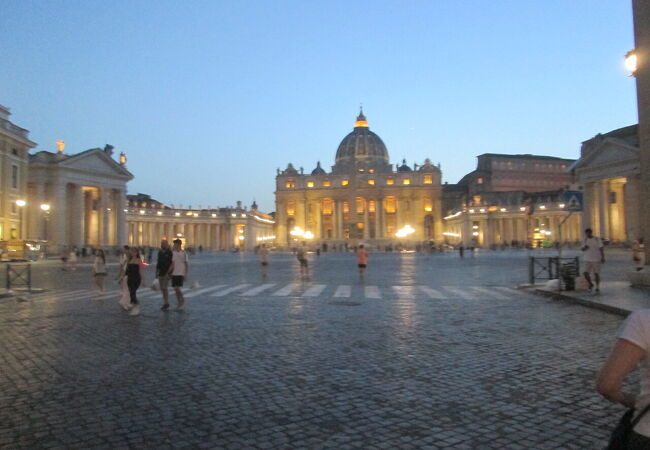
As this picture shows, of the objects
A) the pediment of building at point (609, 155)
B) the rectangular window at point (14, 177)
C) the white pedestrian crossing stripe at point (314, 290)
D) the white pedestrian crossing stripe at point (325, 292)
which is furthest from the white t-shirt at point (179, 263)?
the pediment of building at point (609, 155)

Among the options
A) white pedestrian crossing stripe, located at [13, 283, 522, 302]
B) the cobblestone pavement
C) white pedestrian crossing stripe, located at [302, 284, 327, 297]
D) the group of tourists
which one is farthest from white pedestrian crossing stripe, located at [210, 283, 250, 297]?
the cobblestone pavement

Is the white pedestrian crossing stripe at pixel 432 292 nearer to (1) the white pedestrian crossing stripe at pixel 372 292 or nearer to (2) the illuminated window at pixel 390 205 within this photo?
(1) the white pedestrian crossing stripe at pixel 372 292

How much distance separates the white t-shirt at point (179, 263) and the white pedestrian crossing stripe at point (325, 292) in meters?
3.18

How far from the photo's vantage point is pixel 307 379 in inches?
239

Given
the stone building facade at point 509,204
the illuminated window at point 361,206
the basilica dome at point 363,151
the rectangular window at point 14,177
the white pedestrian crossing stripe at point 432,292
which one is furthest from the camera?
the basilica dome at point 363,151

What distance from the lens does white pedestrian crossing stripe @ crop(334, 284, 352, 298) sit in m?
15.8

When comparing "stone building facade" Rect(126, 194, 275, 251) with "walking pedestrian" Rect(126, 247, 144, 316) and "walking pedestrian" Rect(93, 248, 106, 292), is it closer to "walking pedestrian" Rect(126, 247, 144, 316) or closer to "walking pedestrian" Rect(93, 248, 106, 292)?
"walking pedestrian" Rect(93, 248, 106, 292)

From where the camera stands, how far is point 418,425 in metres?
4.56

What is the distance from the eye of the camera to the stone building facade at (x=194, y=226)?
10114 cm

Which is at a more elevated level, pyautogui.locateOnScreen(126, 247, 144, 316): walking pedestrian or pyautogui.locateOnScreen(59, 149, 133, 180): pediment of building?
pyautogui.locateOnScreen(59, 149, 133, 180): pediment of building

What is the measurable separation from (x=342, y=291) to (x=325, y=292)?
626mm

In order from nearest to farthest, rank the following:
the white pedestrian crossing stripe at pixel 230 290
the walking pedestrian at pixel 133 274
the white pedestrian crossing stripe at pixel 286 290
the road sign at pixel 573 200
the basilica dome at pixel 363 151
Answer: the walking pedestrian at pixel 133 274 < the road sign at pixel 573 200 < the white pedestrian crossing stripe at pixel 286 290 < the white pedestrian crossing stripe at pixel 230 290 < the basilica dome at pixel 363 151

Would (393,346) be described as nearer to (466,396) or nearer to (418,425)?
(466,396)

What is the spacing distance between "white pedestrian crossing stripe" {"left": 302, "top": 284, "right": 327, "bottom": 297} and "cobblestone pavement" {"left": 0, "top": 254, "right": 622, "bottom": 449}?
13.9ft
